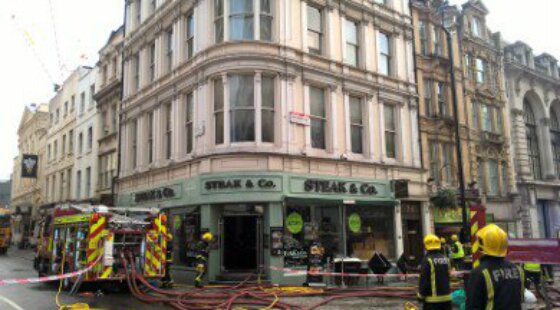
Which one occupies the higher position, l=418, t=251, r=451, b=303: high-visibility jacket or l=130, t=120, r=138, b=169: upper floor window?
l=130, t=120, r=138, b=169: upper floor window

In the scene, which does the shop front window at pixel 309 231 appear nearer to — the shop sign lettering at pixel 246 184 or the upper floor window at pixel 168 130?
the shop sign lettering at pixel 246 184

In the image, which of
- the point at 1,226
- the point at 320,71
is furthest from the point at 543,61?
the point at 1,226

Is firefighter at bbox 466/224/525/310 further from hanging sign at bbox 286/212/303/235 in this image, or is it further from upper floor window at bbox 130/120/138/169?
upper floor window at bbox 130/120/138/169

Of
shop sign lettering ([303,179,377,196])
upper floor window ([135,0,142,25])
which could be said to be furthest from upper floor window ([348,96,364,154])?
upper floor window ([135,0,142,25])

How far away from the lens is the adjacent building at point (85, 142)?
29750mm

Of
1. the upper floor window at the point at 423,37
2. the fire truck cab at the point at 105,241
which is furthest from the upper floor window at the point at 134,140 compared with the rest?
the upper floor window at the point at 423,37

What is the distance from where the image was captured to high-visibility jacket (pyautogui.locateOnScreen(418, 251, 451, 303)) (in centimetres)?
679

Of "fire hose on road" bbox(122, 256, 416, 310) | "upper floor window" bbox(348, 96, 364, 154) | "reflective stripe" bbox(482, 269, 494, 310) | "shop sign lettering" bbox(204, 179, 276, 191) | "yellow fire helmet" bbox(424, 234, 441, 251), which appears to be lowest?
"fire hose on road" bbox(122, 256, 416, 310)

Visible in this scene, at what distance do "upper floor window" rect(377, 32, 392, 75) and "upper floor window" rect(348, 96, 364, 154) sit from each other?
93.7 inches

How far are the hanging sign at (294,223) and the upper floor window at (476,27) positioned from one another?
18.4 metres

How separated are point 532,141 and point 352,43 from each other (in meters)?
18.6

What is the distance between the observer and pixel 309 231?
17.5m

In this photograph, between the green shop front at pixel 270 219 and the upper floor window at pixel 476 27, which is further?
the upper floor window at pixel 476 27

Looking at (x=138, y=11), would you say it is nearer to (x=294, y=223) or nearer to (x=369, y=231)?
(x=294, y=223)
